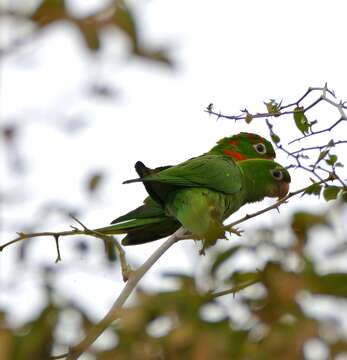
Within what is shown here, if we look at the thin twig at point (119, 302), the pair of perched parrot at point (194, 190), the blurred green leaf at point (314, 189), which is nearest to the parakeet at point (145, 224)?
the pair of perched parrot at point (194, 190)

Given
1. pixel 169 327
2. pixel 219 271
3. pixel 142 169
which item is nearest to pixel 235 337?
pixel 169 327

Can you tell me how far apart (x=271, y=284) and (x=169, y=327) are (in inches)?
11.5

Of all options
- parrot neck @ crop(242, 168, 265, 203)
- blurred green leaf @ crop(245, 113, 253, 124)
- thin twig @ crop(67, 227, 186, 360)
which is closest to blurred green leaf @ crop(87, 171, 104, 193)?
thin twig @ crop(67, 227, 186, 360)

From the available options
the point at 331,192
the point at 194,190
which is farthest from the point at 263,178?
the point at 331,192

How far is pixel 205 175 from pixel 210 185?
105 mm

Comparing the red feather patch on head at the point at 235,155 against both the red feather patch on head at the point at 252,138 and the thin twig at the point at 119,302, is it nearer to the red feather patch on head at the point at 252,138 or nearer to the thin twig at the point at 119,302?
the red feather patch on head at the point at 252,138

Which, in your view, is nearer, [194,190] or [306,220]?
[306,220]

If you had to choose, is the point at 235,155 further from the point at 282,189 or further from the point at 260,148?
the point at 282,189

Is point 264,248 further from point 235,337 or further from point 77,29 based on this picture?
point 77,29

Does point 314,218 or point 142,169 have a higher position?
point 142,169

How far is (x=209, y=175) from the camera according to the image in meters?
4.88

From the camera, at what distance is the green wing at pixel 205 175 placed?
4688mm

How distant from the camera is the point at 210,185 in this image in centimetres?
480

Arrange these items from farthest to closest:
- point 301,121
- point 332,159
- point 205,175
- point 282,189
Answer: point 282,189 < point 205,175 < point 301,121 < point 332,159
